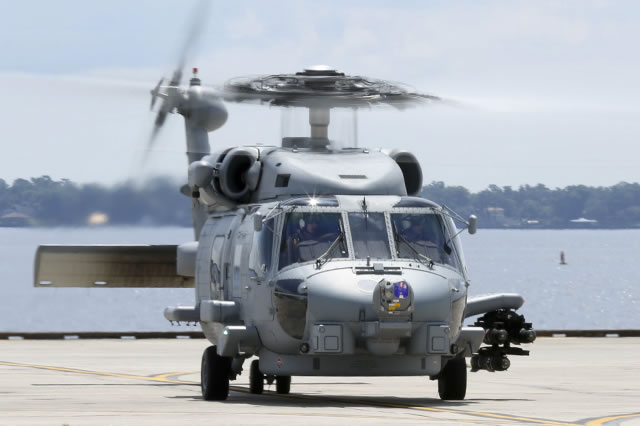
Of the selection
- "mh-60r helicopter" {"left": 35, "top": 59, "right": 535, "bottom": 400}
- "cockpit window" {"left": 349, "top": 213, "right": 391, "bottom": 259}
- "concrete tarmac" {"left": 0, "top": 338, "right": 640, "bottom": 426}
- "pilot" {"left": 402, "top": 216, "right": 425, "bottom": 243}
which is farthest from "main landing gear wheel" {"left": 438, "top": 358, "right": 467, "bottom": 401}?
"cockpit window" {"left": 349, "top": 213, "right": 391, "bottom": 259}

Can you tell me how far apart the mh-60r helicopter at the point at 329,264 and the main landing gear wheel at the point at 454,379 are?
2 cm

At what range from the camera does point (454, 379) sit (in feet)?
64.4

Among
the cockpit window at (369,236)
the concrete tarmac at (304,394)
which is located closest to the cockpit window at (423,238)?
the cockpit window at (369,236)

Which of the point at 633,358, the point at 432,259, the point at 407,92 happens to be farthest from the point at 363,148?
the point at 633,358

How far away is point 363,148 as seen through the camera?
20984 mm

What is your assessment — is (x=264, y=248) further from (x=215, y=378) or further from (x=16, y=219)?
(x=16, y=219)

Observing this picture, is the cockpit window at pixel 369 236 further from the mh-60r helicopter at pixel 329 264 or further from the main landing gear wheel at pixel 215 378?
the main landing gear wheel at pixel 215 378

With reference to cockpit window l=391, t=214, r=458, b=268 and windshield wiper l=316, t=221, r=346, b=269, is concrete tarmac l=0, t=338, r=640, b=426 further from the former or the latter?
cockpit window l=391, t=214, r=458, b=268

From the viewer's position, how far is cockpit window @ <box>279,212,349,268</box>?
60.4ft

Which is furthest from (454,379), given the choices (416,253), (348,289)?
(348,289)

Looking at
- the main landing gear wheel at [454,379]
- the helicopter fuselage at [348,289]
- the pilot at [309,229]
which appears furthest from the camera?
the main landing gear wheel at [454,379]

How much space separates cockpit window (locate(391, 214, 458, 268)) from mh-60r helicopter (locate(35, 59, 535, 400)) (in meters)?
0.02

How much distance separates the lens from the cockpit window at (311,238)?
18.4 meters

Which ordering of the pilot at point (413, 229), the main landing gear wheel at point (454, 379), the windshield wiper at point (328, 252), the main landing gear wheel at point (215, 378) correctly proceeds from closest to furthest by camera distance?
the windshield wiper at point (328, 252)
the pilot at point (413, 229)
the main landing gear wheel at point (215, 378)
the main landing gear wheel at point (454, 379)
